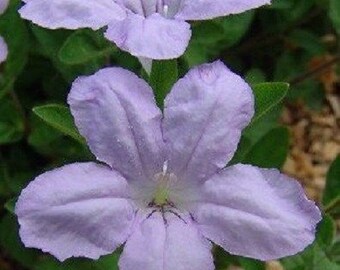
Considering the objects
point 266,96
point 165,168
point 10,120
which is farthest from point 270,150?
point 10,120

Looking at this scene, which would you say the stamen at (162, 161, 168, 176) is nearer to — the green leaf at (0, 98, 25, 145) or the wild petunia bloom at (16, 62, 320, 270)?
the wild petunia bloom at (16, 62, 320, 270)

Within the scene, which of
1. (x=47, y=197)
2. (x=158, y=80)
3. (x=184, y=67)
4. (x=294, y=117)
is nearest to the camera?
(x=47, y=197)

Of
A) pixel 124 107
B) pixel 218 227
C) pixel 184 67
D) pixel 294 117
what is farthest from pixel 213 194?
pixel 294 117

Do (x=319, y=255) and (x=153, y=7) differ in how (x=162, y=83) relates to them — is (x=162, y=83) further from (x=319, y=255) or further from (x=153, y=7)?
(x=319, y=255)

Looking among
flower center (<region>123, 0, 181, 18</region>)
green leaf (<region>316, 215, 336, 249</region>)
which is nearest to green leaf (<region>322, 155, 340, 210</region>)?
green leaf (<region>316, 215, 336, 249</region>)

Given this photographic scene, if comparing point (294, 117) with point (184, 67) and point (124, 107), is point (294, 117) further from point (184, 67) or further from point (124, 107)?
point (124, 107)

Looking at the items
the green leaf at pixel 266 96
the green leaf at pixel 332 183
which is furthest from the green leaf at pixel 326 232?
the green leaf at pixel 266 96
